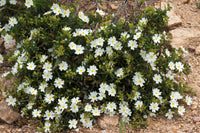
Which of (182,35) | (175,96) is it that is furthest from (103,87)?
(182,35)

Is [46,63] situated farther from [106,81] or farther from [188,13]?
[188,13]

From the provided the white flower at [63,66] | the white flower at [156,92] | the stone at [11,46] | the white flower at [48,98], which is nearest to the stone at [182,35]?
the white flower at [156,92]

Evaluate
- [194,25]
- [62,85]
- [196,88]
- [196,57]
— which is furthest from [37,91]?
[194,25]

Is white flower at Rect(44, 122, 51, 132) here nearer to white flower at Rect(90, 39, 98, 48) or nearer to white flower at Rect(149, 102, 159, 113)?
white flower at Rect(90, 39, 98, 48)

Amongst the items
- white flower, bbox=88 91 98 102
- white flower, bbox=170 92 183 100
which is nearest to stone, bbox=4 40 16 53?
white flower, bbox=88 91 98 102

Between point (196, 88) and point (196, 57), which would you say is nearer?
point (196, 88)

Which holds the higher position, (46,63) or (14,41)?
(14,41)
